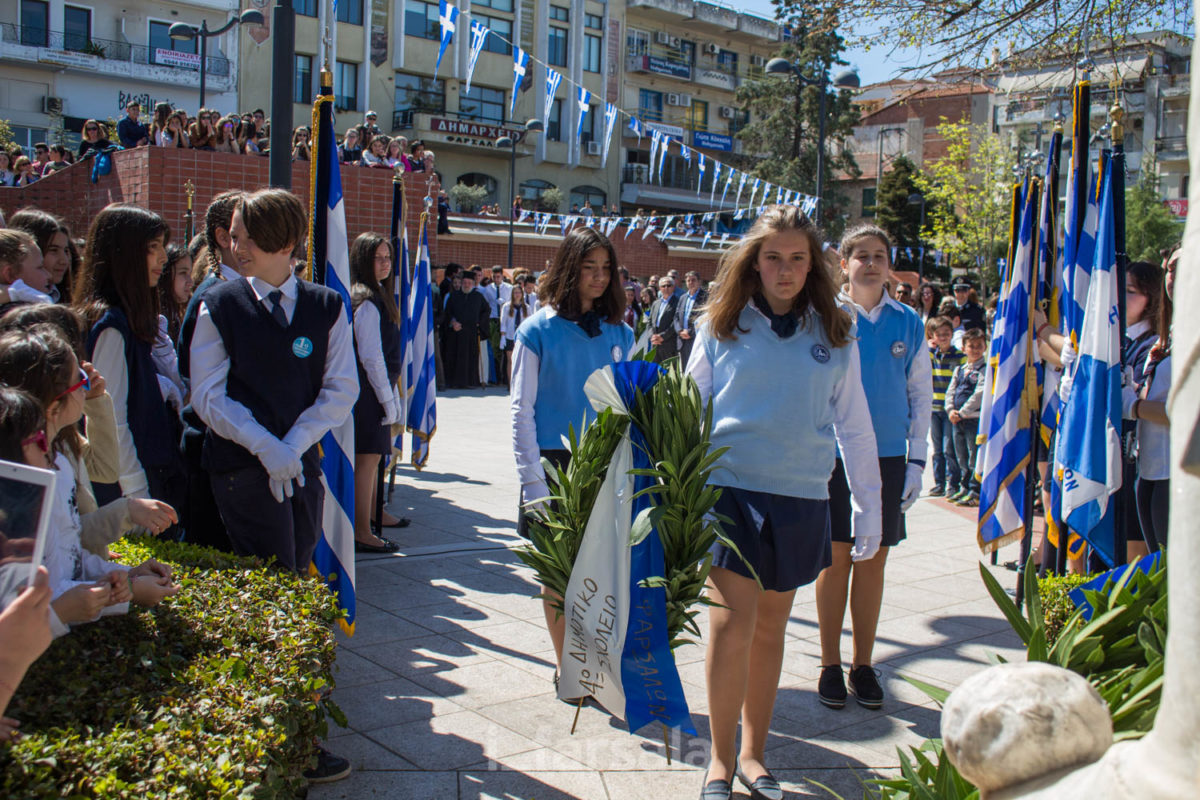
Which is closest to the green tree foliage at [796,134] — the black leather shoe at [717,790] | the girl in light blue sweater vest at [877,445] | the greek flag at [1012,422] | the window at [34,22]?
the window at [34,22]

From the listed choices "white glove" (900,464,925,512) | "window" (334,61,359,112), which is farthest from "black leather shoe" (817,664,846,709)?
"window" (334,61,359,112)

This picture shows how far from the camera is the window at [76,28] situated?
39344 millimetres

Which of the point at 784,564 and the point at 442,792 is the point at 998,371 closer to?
the point at 784,564

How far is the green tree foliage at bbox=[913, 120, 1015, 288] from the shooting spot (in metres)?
42.2

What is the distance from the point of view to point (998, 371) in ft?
20.2

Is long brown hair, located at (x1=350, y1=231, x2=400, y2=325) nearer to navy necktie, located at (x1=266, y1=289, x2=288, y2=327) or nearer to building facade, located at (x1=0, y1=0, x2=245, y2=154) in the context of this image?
navy necktie, located at (x1=266, y1=289, x2=288, y2=327)

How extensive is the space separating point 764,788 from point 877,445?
163cm

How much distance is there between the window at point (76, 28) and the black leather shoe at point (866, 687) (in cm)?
4292

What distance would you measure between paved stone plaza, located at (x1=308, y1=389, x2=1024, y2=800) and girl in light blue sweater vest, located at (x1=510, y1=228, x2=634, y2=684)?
1.82 ft

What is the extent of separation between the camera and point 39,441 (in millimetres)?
2609

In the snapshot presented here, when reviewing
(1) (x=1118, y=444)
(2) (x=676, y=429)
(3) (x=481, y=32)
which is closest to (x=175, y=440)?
(2) (x=676, y=429)

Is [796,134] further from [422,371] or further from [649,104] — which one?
[422,371]

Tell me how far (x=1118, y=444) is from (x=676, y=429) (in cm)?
254

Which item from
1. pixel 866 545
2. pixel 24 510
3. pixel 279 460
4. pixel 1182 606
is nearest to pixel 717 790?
pixel 866 545
